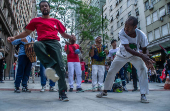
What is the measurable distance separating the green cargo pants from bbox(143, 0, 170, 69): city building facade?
71.2 ft

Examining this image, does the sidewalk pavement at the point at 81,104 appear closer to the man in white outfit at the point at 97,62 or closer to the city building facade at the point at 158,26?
the man in white outfit at the point at 97,62

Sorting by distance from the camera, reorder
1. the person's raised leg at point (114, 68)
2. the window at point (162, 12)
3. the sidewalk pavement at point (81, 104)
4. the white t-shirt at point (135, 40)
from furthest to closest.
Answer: the window at point (162, 12), the person's raised leg at point (114, 68), the white t-shirt at point (135, 40), the sidewalk pavement at point (81, 104)

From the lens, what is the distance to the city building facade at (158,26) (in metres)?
23.5

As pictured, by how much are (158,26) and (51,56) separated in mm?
24651

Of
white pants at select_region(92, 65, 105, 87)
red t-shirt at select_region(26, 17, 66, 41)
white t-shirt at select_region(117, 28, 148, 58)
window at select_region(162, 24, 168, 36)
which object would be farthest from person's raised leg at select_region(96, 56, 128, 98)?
window at select_region(162, 24, 168, 36)

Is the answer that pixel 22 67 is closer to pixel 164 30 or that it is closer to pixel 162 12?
pixel 164 30

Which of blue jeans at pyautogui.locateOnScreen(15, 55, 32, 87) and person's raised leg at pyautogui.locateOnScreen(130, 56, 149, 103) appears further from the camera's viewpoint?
blue jeans at pyautogui.locateOnScreen(15, 55, 32, 87)

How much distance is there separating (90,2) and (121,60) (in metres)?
58.3

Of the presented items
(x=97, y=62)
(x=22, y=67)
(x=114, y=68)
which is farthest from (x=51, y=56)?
(x=97, y=62)

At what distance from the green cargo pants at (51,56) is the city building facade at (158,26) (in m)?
21.7

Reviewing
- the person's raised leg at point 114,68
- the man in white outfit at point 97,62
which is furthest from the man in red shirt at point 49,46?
the man in white outfit at point 97,62

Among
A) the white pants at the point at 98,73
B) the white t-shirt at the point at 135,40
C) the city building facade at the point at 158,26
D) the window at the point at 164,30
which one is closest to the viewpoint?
the white t-shirt at the point at 135,40

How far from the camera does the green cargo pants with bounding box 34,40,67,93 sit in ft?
11.6

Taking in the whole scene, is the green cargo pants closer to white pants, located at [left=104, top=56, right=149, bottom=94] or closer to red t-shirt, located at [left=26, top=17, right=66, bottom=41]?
red t-shirt, located at [left=26, top=17, right=66, bottom=41]
